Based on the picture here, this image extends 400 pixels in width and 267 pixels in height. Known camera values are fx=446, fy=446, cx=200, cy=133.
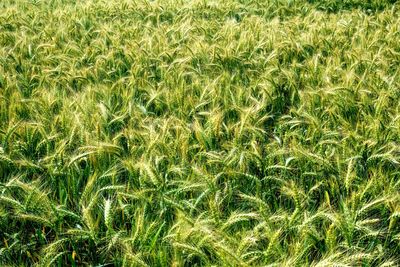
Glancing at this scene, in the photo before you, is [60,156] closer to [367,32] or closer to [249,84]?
[249,84]

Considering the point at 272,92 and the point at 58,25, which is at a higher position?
the point at 272,92

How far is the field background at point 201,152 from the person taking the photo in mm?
1607

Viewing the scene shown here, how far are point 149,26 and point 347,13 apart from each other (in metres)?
2.59

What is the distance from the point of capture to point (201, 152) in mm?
2049

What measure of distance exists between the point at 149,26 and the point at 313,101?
2552 mm

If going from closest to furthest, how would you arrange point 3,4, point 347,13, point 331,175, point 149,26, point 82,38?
point 331,175 < point 82,38 < point 149,26 < point 347,13 < point 3,4

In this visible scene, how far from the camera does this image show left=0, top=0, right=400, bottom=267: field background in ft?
5.27

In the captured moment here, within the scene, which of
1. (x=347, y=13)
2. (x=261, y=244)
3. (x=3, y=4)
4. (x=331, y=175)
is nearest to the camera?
(x=261, y=244)

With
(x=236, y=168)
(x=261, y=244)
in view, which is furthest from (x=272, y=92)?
(x=261, y=244)

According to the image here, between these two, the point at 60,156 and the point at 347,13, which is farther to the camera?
the point at 347,13

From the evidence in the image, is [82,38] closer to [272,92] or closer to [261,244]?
[272,92]

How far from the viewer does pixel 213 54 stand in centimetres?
358

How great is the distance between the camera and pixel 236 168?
2.04 metres

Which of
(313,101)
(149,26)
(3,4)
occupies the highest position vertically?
(313,101)
